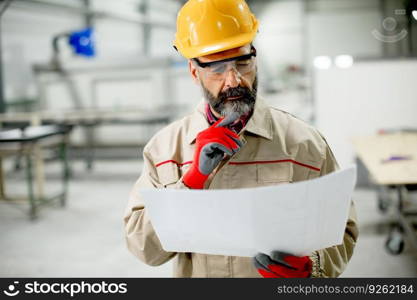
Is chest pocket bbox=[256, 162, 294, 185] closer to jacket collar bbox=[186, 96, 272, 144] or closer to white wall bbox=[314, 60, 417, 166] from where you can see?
jacket collar bbox=[186, 96, 272, 144]

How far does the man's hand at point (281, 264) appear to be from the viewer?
782 mm

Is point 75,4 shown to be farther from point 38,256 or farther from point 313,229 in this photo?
point 313,229

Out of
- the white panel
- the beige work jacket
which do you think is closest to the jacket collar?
the beige work jacket

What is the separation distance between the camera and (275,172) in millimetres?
943

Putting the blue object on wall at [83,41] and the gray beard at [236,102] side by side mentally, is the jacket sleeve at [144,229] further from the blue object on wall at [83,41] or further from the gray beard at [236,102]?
the blue object on wall at [83,41]

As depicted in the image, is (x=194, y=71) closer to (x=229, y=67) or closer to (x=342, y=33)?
(x=229, y=67)

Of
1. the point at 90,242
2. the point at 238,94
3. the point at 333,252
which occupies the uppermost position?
the point at 238,94

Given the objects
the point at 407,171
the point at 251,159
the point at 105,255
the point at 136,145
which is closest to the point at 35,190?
the point at 136,145

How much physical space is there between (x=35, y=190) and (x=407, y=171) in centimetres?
346

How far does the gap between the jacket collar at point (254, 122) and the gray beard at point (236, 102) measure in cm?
5

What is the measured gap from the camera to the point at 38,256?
104 inches

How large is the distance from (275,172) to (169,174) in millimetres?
232

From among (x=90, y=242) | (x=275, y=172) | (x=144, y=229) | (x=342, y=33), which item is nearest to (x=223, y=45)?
(x=275, y=172)

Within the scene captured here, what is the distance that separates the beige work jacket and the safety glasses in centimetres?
12
